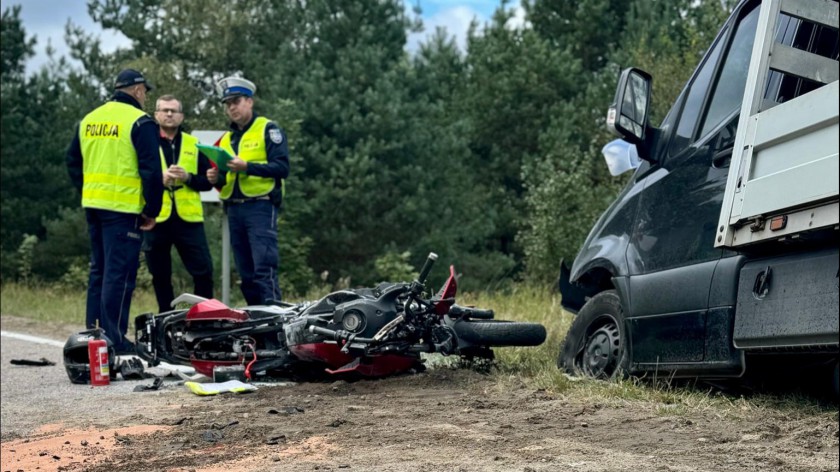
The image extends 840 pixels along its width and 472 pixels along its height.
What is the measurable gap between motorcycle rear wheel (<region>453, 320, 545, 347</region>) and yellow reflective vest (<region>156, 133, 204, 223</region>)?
347 cm

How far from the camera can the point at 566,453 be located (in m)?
4.09

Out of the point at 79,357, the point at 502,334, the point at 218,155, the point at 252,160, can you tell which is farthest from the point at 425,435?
the point at 252,160

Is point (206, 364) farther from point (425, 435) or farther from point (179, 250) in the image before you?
point (425, 435)

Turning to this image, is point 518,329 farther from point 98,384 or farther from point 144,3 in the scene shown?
point 144,3

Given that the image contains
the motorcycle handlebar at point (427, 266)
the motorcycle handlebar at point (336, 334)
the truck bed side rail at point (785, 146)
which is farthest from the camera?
the motorcycle handlebar at point (336, 334)

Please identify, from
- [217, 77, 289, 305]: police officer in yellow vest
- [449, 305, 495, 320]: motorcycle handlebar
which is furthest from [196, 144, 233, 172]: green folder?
[449, 305, 495, 320]: motorcycle handlebar

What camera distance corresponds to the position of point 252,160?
8.80 m

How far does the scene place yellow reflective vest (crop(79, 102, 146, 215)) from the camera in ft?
26.0

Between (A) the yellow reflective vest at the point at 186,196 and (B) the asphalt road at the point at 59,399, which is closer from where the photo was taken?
(B) the asphalt road at the point at 59,399

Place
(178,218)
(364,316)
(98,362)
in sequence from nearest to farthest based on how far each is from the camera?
(364,316) → (98,362) → (178,218)

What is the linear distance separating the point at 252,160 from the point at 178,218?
2.75 ft

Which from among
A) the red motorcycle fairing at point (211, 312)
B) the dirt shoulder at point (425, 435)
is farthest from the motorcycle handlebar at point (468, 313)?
the red motorcycle fairing at point (211, 312)

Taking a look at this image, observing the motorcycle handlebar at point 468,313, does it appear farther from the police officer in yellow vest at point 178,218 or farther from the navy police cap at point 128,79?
the navy police cap at point 128,79

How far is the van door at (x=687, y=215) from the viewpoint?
16.3ft
